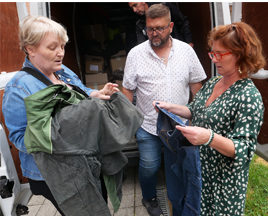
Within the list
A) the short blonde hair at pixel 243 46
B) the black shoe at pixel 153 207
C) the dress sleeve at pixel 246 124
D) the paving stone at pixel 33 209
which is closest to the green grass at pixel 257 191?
the black shoe at pixel 153 207

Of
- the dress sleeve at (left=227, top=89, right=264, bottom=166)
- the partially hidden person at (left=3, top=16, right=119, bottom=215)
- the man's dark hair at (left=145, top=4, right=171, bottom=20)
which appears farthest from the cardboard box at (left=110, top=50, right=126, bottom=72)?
the dress sleeve at (left=227, top=89, right=264, bottom=166)

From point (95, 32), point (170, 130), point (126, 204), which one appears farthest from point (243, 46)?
point (95, 32)

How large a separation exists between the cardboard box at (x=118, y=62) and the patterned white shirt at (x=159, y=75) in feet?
9.32

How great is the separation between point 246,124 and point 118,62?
411 centimetres

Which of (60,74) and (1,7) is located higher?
(1,7)

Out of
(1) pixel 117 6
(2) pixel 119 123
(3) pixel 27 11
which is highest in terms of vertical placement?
(1) pixel 117 6

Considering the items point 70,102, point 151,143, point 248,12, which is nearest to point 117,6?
point 248,12

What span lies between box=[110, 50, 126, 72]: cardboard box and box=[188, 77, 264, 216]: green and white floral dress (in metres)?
3.57

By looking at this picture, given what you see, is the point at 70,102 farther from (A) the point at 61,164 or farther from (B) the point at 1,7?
(B) the point at 1,7

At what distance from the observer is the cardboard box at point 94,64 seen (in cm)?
530

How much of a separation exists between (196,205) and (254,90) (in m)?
0.89

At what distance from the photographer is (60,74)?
5.48 ft

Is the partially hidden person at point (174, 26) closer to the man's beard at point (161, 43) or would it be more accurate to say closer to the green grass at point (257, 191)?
the man's beard at point (161, 43)

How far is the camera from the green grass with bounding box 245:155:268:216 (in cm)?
265
